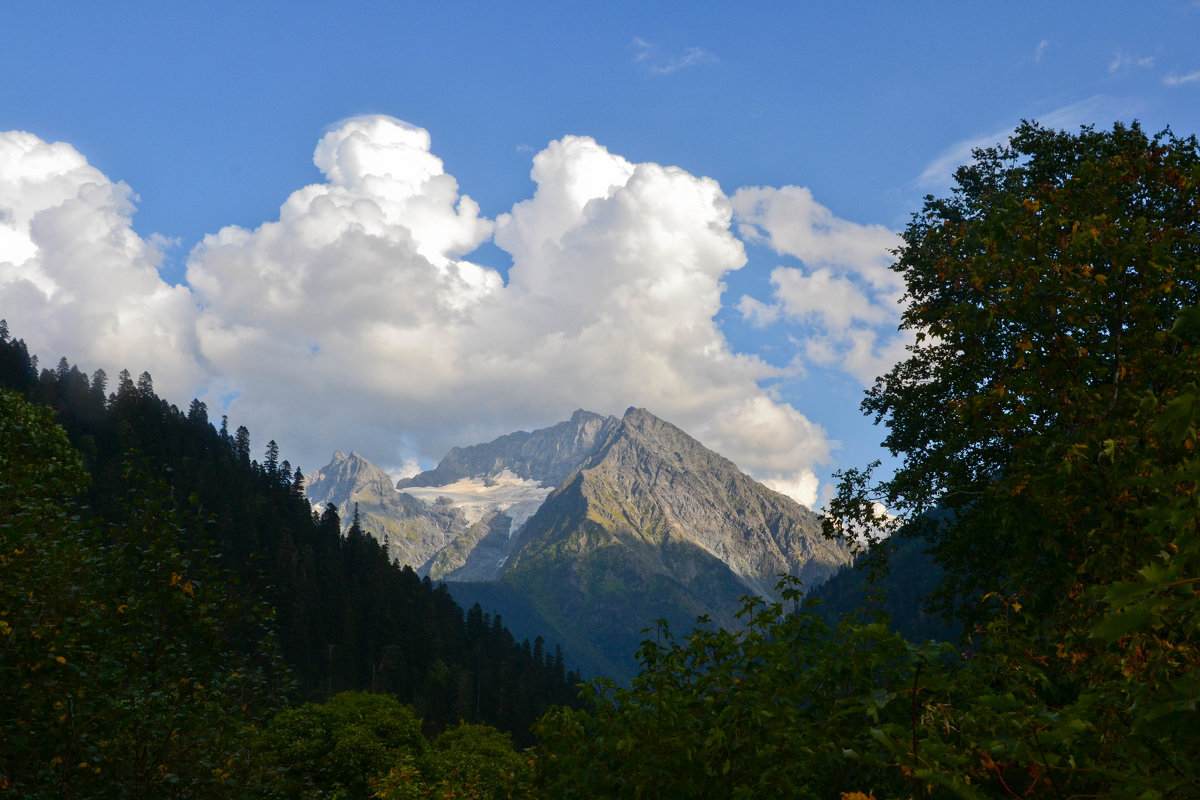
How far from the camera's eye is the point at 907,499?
18.1 m

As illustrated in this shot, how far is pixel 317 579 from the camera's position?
146m

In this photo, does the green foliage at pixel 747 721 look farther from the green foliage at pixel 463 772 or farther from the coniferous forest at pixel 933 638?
the green foliage at pixel 463 772

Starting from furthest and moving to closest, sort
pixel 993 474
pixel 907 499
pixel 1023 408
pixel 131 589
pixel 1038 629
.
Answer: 1. pixel 993 474
2. pixel 907 499
3. pixel 131 589
4. pixel 1023 408
5. pixel 1038 629

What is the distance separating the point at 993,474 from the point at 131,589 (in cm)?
2152

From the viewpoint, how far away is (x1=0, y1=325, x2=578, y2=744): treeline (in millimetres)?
127062

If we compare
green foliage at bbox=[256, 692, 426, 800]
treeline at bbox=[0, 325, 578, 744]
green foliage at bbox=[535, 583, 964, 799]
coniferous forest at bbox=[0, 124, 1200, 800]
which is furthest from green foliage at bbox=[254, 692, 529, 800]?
treeline at bbox=[0, 325, 578, 744]

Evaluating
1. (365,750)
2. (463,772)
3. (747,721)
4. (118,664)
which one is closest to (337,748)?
(365,750)

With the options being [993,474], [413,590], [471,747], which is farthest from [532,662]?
[993,474]

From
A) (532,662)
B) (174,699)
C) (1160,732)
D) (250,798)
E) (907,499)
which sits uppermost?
(907,499)

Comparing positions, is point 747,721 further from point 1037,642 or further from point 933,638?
point 1037,642

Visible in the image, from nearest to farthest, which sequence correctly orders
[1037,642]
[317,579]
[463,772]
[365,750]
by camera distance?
[1037,642] < [463,772] < [365,750] < [317,579]

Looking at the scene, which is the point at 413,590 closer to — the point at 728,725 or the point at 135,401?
the point at 135,401

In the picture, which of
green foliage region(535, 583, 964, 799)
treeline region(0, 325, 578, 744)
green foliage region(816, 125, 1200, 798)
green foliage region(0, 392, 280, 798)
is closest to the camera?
green foliage region(816, 125, 1200, 798)

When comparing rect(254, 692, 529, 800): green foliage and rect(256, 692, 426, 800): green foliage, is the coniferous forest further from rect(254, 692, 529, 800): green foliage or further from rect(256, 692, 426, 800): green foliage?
rect(256, 692, 426, 800): green foliage
